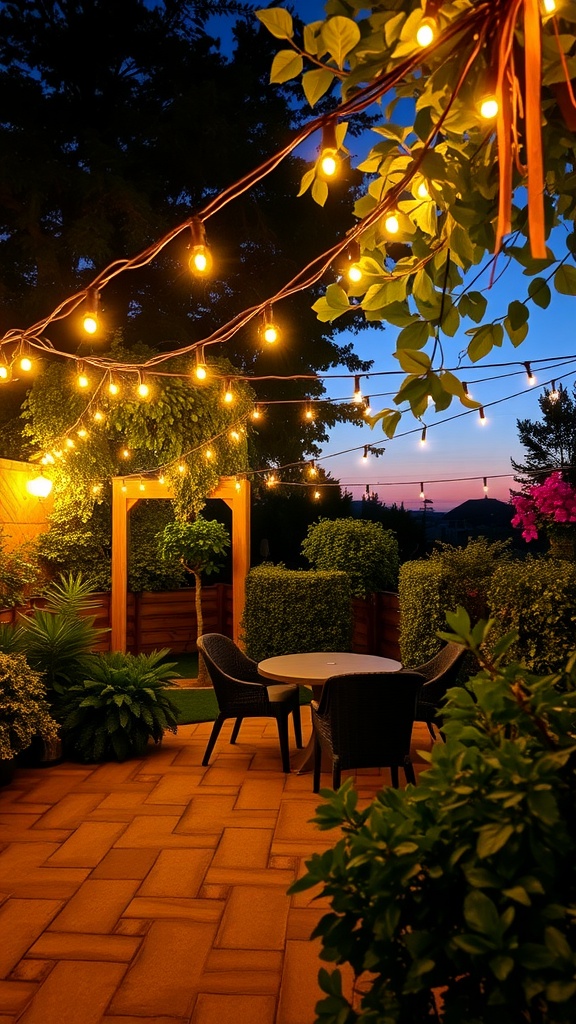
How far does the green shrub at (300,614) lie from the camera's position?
749 centimetres

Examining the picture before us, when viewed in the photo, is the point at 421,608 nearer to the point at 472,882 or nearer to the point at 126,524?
the point at 126,524

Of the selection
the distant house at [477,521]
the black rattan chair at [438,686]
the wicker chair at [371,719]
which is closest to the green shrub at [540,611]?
the black rattan chair at [438,686]

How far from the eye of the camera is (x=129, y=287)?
36.2 ft

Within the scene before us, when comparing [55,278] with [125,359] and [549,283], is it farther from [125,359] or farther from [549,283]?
[549,283]

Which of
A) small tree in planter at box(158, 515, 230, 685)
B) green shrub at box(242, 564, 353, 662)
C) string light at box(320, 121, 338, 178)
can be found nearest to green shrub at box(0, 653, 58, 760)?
small tree in planter at box(158, 515, 230, 685)

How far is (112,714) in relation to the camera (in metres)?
4.97

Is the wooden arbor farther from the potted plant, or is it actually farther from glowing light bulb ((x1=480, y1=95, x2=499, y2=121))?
glowing light bulb ((x1=480, y1=95, x2=499, y2=121))

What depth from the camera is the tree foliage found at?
1.05 m

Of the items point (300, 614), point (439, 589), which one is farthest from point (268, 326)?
point (300, 614)

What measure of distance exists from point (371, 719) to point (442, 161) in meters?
3.31

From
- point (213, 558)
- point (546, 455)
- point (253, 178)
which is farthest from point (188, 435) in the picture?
point (546, 455)

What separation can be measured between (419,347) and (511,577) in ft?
12.1

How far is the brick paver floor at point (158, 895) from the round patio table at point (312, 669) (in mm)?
272

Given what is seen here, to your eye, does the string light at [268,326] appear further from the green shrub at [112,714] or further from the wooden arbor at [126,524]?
the wooden arbor at [126,524]
